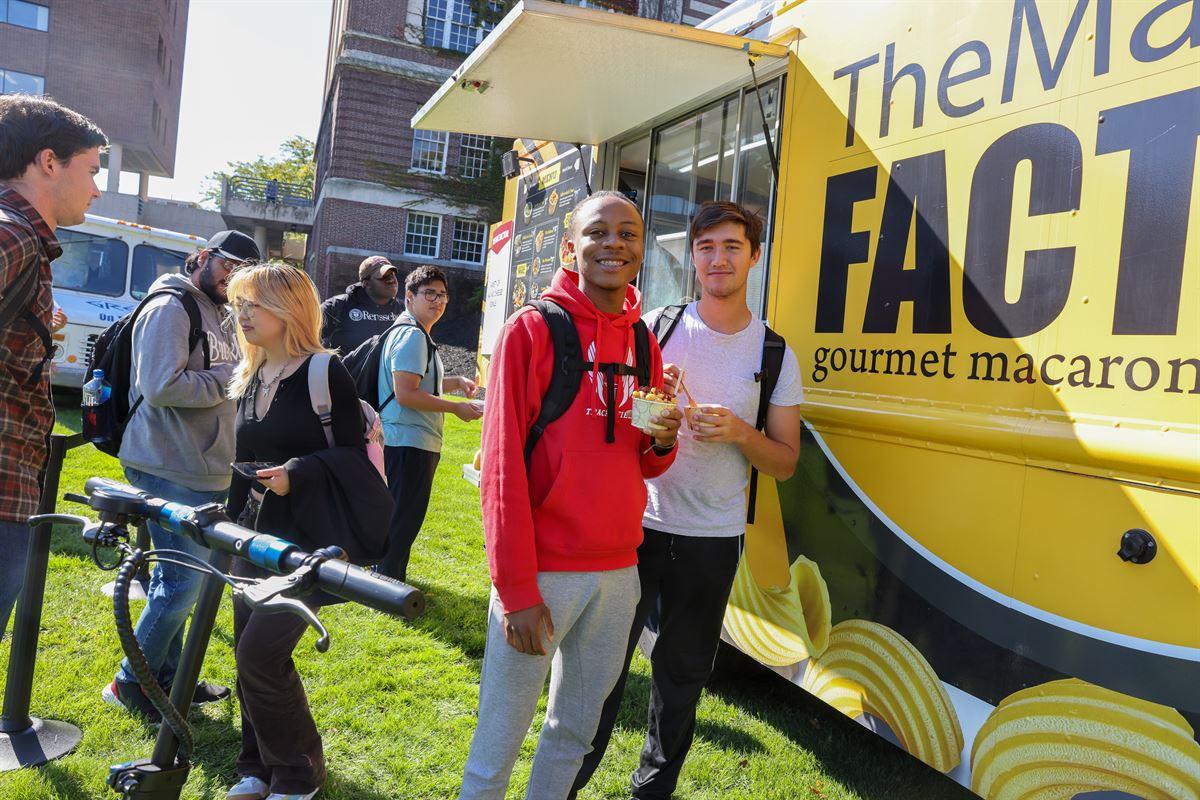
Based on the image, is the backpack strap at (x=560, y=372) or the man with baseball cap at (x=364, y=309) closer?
the backpack strap at (x=560, y=372)

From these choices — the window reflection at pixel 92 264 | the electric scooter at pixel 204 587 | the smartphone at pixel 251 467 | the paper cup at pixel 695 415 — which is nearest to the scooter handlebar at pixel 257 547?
the electric scooter at pixel 204 587

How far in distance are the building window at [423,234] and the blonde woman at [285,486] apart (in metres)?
27.2

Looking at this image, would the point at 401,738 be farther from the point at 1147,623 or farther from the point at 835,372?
the point at 1147,623

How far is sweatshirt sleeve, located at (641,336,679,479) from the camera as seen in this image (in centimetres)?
240

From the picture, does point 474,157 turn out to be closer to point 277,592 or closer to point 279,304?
point 279,304

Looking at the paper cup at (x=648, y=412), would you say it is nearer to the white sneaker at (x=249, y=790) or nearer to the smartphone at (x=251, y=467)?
the smartphone at (x=251, y=467)

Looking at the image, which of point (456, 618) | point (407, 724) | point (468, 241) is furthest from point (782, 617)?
point (468, 241)

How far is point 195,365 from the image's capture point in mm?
3389

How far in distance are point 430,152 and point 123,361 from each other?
2696 centimetres

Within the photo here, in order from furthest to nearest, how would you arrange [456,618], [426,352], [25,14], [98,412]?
1. [25,14]
2. [456,618]
3. [426,352]
4. [98,412]

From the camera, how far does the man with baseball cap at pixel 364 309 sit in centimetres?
572

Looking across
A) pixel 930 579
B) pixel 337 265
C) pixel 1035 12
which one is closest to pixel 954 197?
pixel 1035 12

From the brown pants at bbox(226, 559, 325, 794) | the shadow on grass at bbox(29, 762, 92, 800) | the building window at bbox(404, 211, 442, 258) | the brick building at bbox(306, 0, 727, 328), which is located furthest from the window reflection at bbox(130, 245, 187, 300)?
the building window at bbox(404, 211, 442, 258)

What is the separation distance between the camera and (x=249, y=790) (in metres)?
2.89
